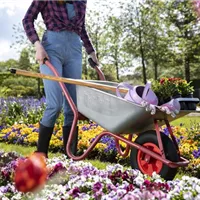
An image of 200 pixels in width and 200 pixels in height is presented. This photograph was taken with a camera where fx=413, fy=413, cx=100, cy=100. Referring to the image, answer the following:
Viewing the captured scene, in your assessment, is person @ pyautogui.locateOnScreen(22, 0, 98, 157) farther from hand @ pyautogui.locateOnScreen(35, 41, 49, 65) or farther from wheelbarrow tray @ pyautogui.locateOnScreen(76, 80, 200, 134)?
wheelbarrow tray @ pyautogui.locateOnScreen(76, 80, 200, 134)

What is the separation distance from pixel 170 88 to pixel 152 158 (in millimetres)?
515

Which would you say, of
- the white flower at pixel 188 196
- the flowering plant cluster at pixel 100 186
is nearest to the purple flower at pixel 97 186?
the flowering plant cluster at pixel 100 186

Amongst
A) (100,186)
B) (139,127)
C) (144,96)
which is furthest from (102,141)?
(100,186)

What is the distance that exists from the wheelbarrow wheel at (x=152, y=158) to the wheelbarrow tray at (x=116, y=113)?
111 mm

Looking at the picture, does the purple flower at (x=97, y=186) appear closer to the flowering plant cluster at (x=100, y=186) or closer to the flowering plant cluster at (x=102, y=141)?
the flowering plant cluster at (x=100, y=186)

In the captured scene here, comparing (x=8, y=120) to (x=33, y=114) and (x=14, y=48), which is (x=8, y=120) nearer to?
(x=33, y=114)

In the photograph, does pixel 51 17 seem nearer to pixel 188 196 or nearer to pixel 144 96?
pixel 144 96

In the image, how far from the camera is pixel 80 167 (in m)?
2.74

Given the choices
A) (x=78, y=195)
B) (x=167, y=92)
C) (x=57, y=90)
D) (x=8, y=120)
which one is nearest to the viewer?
(x=78, y=195)

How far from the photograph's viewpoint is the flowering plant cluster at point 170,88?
291 cm

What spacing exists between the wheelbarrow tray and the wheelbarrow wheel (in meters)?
0.11

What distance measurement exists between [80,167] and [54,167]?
0.57ft

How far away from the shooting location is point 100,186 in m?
2.10

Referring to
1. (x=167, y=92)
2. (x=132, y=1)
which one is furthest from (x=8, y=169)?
(x=132, y=1)
